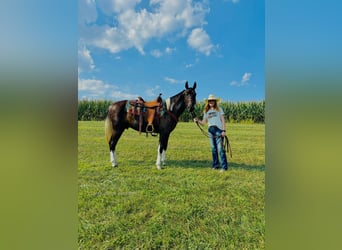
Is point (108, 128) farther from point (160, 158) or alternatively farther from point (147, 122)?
point (160, 158)

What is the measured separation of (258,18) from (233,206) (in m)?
1.69

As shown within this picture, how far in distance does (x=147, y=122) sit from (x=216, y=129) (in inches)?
27.3

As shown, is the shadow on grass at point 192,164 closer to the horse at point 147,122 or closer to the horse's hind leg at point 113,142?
the horse at point 147,122

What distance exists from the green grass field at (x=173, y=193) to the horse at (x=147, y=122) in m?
0.06

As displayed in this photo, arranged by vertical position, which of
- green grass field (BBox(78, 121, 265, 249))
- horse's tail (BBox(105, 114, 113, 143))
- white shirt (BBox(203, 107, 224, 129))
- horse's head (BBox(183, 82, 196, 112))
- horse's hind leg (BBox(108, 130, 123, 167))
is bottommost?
green grass field (BBox(78, 121, 265, 249))

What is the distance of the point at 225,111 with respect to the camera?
239 cm

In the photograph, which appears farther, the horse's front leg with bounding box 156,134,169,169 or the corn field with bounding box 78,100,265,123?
the horse's front leg with bounding box 156,134,169,169

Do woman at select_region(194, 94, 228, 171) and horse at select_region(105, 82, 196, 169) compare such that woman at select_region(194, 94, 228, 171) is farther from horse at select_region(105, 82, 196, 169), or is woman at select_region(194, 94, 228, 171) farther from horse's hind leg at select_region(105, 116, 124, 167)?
horse's hind leg at select_region(105, 116, 124, 167)

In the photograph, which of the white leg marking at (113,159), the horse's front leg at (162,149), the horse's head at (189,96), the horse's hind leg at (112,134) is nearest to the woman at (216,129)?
the horse's head at (189,96)

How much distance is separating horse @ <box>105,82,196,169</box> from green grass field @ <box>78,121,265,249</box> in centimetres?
6

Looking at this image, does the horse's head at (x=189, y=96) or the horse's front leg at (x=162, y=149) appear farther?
the horse's front leg at (x=162, y=149)

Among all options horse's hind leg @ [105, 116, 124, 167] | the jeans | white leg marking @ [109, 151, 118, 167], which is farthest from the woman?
white leg marking @ [109, 151, 118, 167]

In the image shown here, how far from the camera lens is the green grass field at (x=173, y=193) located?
2.12 meters

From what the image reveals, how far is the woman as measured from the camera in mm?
2383
